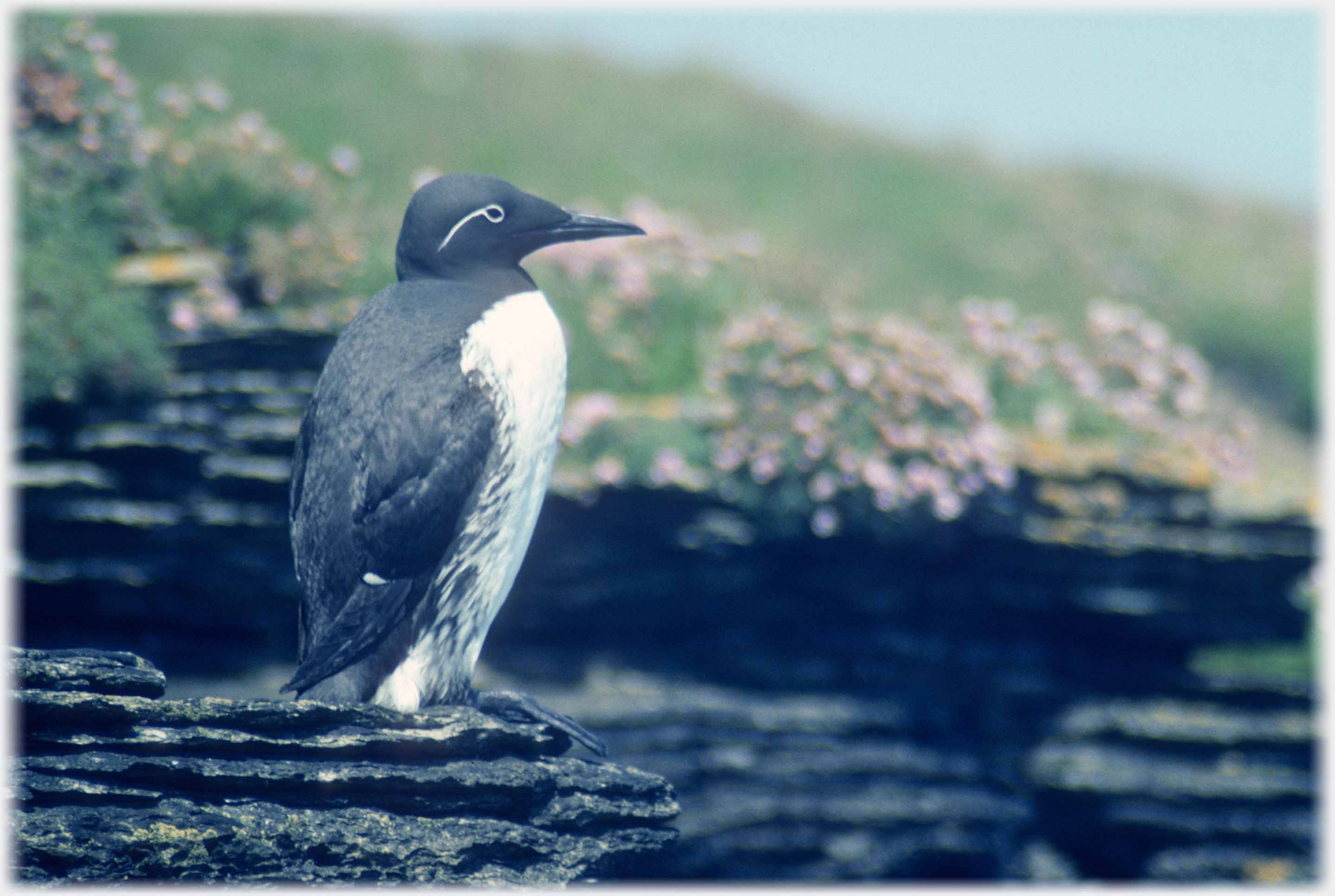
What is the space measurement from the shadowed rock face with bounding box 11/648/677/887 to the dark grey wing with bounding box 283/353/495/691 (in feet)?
0.89

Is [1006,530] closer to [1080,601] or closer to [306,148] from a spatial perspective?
[1080,601]

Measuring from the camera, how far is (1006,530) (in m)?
7.27

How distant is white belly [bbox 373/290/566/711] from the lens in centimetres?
413

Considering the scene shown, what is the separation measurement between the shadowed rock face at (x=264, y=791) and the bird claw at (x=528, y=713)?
0.51 feet

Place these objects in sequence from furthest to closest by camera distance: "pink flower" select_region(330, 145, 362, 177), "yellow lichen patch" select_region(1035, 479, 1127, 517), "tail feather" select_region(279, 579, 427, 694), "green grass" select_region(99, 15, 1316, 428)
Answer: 1. "green grass" select_region(99, 15, 1316, 428)
2. "pink flower" select_region(330, 145, 362, 177)
3. "yellow lichen patch" select_region(1035, 479, 1127, 517)
4. "tail feather" select_region(279, 579, 427, 694)

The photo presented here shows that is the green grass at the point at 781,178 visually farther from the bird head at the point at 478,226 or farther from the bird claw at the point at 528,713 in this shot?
the bird claw at the point at 528,713

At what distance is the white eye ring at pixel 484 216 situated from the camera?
14.0ft

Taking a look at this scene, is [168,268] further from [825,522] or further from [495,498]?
[825,522]

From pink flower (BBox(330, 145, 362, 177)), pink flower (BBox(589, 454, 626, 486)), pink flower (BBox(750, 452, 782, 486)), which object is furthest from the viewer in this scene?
pink flower (BBox(330, 145, 362, 177))

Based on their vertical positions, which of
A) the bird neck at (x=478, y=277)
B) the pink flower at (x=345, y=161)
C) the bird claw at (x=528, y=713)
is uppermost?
the pink flower at (x=345, y=161)

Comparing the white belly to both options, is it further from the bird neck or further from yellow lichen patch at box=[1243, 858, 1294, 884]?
yellow lichen patch at box=[1243, 858, 1294, 884]

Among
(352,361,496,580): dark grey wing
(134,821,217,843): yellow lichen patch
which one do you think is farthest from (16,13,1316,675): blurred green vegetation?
(134,821,217,843): yellow lichen patch

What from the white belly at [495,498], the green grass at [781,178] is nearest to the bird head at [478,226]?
the white belly at [495,498]

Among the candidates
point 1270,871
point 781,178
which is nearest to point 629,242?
point 781,178
